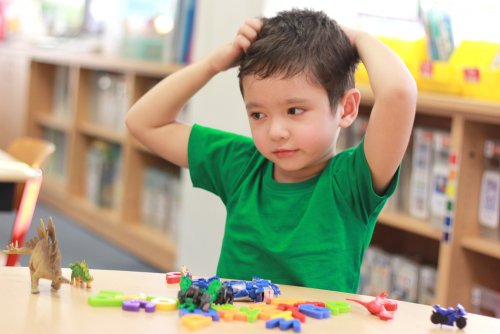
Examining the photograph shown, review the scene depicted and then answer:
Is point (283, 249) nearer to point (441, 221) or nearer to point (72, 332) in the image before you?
point (72, 332)

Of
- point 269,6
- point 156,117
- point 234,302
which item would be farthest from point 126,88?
point 234,302

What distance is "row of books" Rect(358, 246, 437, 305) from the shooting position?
9.60ft

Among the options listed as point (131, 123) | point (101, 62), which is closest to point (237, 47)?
point (131, 123)

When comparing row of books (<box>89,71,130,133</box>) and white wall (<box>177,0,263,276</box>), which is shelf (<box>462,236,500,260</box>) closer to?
white wall (<box>177,0,263,276</box>)

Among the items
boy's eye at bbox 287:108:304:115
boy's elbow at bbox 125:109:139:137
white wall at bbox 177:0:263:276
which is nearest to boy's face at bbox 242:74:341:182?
boy's eye at bbox 287:108:304:115

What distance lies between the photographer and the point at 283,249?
1.43 meters

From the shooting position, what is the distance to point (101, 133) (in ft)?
16.5

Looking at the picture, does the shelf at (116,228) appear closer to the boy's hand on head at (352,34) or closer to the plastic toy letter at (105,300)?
the boy's hand on head at (352,34)

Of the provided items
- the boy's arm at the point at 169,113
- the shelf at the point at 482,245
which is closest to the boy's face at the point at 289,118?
the boy's arm at the point at 169,113

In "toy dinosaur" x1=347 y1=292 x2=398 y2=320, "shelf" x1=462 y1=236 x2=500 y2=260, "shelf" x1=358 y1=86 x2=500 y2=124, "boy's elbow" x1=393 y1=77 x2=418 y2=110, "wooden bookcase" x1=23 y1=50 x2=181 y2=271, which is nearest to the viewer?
"toy dinosaur" x1=347 y1=292 x2=398 y2=320

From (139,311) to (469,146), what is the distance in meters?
1.83

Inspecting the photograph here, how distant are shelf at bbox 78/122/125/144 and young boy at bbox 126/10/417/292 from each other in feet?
10.9

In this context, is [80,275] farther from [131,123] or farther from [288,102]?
[131,123]

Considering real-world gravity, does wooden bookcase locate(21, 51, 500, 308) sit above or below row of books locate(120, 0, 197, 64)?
below
